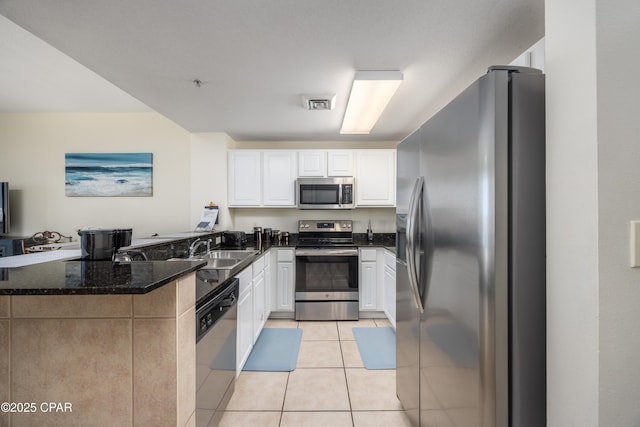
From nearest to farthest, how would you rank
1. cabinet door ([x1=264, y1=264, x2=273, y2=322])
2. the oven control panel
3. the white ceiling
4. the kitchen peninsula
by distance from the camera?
the kitchen peninsula < the white ceiling < cabinet door ([x1=264, y1=264, x2=273, y2=322]) < the oven control panel

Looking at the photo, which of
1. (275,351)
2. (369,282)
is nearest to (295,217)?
(369,282)

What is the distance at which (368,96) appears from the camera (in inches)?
96.0

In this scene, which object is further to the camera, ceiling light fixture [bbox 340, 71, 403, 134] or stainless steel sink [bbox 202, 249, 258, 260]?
stainless steel sink [bbox 202, 249, 258, 260]

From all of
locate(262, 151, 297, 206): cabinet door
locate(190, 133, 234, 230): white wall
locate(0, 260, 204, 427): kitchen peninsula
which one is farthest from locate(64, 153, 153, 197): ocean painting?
locate(0, 260, 204, 427): kitchen peninsula

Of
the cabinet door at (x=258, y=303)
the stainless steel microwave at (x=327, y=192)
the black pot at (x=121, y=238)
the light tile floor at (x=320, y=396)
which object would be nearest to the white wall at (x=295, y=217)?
the stainless steel microwave at (x=327, y=192)

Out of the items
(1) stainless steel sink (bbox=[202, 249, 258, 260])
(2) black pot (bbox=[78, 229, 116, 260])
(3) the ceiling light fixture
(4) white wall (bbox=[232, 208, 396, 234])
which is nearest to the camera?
(2) black pot (bbox=[78, 229, 116, 260])

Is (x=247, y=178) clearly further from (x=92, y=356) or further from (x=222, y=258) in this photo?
(x=92, y=356)

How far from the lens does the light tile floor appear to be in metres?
1.84

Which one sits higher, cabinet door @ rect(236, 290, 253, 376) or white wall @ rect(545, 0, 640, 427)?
white wall @ rect(545, 0, 640, 427)

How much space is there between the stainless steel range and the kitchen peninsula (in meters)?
2.54


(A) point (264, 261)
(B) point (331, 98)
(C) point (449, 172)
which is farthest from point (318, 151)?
(C) point (449, 172)

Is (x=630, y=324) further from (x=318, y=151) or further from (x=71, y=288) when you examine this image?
(x=318, y=151)

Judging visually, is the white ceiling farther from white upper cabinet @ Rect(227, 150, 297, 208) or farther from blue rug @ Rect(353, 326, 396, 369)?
blue rug @ Rect(353, 326, 396, 369)

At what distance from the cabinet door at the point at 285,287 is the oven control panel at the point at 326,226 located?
26.0 inches
